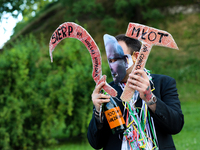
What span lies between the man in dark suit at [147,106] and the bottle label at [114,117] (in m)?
0.09

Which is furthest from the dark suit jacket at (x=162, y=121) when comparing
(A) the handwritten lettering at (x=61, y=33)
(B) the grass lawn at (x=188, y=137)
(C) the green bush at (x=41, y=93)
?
(C) the green bush at (x=41, y=93)

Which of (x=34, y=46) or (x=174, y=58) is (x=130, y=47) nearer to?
(x=34, y=46)

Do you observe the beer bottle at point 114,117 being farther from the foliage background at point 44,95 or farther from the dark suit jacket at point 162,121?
the foliage background at point 44,95

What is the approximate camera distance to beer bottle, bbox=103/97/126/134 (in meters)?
2.06

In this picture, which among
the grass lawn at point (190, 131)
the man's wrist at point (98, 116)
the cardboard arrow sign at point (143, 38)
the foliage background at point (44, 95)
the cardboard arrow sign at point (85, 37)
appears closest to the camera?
the cardboard arrow sign at point (143, 38)

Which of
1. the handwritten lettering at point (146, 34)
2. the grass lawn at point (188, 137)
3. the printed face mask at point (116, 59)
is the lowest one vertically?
the grass lawn at point (188, 137)

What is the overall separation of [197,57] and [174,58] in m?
1.49

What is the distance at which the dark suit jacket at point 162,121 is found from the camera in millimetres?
1979

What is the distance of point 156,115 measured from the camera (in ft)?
6.48

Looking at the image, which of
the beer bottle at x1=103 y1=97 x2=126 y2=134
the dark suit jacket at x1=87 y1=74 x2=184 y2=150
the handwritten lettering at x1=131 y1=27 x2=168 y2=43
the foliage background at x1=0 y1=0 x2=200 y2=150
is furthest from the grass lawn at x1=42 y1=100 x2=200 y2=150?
the handwritten lettering at x1=131 y1=27 x2=168 y2=43

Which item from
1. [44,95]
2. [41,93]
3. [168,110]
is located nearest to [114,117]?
[168,110]

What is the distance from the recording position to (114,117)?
2.09m

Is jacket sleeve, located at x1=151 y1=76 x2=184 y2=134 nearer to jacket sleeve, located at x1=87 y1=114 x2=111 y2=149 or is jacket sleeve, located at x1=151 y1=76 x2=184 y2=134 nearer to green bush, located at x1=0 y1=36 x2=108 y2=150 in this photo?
jacket sleeve, located at x1=87 y1=114 x2=111 y2=149

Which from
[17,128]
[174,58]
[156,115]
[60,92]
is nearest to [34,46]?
[60,92]
